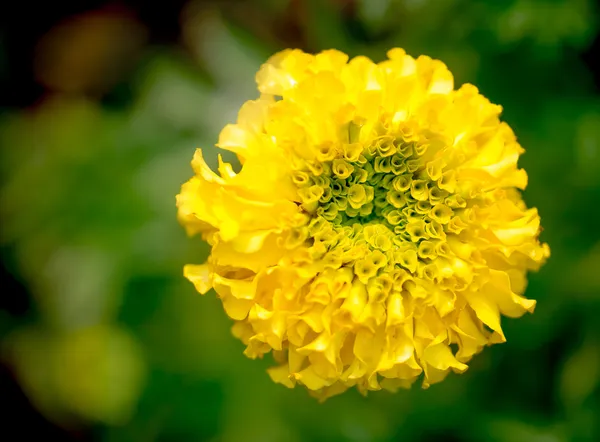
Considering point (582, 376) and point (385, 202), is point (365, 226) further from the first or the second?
point (582, 376)

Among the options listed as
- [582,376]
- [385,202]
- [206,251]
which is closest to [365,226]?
[385,202]

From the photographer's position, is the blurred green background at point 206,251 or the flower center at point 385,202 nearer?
the flower center at point 385,202

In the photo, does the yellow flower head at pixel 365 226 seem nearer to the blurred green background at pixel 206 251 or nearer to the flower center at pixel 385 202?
the flower center at pixel 385 202

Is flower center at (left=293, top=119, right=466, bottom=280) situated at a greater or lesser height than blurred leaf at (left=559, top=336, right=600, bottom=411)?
greater

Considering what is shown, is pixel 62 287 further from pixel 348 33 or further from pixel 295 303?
pixel 348 33

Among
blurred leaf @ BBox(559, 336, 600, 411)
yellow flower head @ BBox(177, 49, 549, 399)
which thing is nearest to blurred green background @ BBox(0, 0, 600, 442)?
blurred leaf @ BBox(559, 336, 600, 411)

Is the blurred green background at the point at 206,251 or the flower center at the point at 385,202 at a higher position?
the flower center at the point at 385,202

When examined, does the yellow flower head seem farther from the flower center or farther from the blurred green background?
the blurred green background

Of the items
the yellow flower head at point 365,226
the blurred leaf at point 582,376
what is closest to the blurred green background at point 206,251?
the blurred leaf at point 582,376
